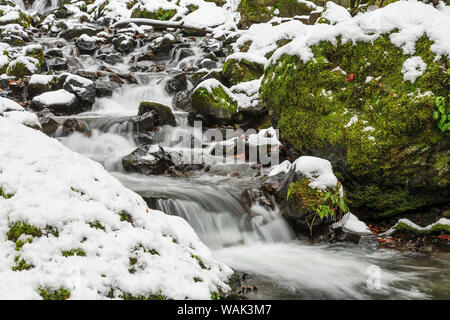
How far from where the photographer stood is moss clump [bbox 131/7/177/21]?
2498 centimetres

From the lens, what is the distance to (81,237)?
6.60 ft

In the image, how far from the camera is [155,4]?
25.4 meters

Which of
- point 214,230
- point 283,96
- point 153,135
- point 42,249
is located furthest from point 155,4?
point 42,249

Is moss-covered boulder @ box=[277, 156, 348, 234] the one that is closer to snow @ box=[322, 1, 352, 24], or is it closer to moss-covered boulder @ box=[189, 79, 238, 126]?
moss-covered boulder @ box=[189, 79, 238, 126]

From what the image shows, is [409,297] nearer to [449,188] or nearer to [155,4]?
[449,188]

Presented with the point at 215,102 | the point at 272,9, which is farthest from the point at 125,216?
the point at 272,9

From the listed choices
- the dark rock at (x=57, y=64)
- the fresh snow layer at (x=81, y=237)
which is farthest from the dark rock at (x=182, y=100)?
the fresh snow layer at (x=81, y=237)

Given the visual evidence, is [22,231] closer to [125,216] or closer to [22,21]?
[125,216]

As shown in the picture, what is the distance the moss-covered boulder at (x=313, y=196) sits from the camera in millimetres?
4617

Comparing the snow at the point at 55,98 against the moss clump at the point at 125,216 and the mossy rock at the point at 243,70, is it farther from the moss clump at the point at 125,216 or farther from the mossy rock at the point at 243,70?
the moss clump at the point at 125,216

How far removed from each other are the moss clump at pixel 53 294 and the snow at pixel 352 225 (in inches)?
166

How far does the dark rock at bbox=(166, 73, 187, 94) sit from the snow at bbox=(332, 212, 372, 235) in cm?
1046

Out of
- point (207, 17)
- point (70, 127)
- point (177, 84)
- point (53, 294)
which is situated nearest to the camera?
point (53, 294)

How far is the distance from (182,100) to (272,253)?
29.9ft
